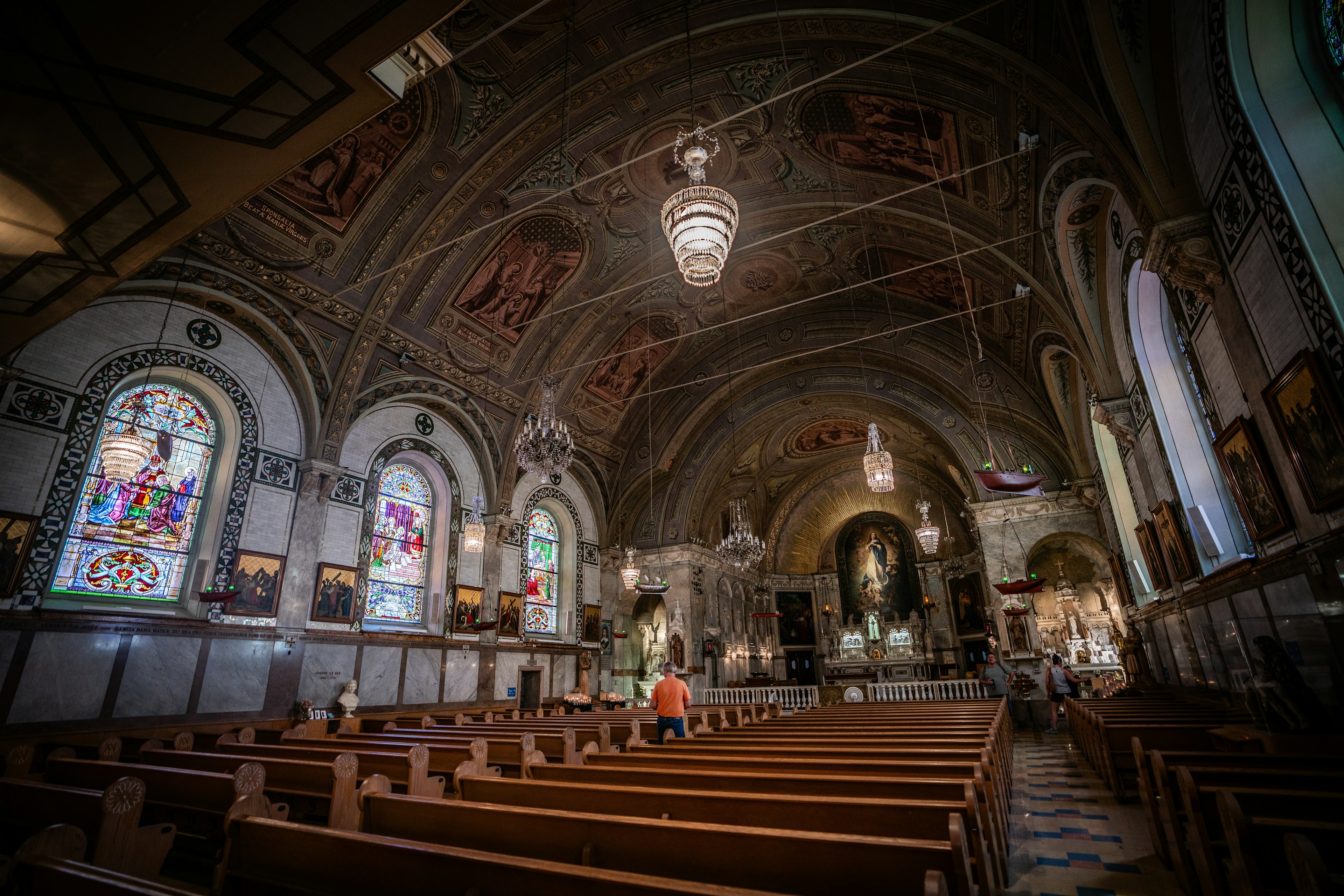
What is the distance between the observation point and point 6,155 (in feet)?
9.91

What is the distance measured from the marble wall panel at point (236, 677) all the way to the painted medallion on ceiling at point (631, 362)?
352 inches

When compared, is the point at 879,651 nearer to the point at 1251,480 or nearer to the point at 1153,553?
the point at 1153,553

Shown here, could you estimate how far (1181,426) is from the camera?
7.25 metres

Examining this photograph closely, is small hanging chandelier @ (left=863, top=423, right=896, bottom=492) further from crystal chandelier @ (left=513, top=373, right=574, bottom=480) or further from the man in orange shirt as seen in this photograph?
the man in orange shirt

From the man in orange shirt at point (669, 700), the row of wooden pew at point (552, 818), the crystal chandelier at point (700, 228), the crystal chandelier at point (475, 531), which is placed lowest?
the row of wooden pew at point (552, 818)

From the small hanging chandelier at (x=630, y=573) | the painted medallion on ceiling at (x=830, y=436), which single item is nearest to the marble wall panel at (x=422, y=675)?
the small hanging chandelier at (x=630, y=573)

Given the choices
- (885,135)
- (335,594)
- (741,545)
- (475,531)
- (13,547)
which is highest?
(885,135)

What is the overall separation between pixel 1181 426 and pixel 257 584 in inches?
521

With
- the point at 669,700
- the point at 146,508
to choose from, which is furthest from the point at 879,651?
the point at 146,508

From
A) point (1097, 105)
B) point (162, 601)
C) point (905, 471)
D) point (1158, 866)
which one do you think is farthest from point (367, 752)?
point (905, 471)

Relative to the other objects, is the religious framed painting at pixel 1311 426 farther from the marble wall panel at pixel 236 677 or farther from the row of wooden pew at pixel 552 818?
the marble wall panel at pixel 236 677

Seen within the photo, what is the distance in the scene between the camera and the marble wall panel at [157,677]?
25.2 ft

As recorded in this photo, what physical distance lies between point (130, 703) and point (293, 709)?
217cm

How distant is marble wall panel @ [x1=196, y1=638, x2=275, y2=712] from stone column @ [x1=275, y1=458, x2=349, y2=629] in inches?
20.9
